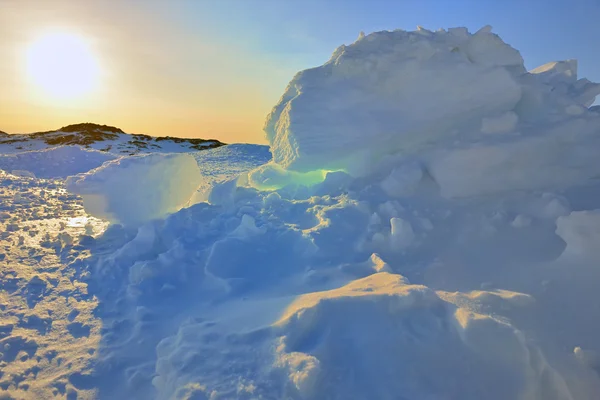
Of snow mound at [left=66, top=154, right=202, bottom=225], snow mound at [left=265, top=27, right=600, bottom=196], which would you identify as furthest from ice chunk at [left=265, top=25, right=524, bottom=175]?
snow mound at [left=66, top=154, right=202, bottom=225]

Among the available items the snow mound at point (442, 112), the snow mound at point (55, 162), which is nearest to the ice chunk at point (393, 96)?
the snow mound at point (442, 112)

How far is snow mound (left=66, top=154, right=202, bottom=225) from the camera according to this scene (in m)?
6.19

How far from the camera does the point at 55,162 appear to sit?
13219 mm

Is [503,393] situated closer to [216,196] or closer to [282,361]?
[282,361]

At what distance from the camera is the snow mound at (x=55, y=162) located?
12.4m

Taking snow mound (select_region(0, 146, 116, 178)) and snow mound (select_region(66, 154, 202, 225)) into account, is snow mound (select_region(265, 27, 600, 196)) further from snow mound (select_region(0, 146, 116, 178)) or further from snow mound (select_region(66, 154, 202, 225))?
snow mound (select_region(0, 146, 116, 178))

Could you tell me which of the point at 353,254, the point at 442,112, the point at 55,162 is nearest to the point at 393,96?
the point at 442,112

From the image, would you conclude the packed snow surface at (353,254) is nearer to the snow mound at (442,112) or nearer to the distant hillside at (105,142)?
the snow mound at (442,112)

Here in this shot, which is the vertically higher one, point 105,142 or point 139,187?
point 105,142

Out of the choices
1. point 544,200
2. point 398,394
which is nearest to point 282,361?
point 398,394

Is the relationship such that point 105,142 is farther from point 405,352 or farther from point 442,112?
point 405,352

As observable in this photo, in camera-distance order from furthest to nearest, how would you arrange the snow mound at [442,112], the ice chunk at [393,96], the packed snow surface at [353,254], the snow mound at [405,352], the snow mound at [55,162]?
the snow mound at [55,162] → the ice chunk at [393,96] → the snow mound at [442,112] → the packed snow surface at [353,254] → the snow mound at [405,352]

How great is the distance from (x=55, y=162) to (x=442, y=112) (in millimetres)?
12531

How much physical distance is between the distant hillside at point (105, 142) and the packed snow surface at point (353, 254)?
1731 centimetres
